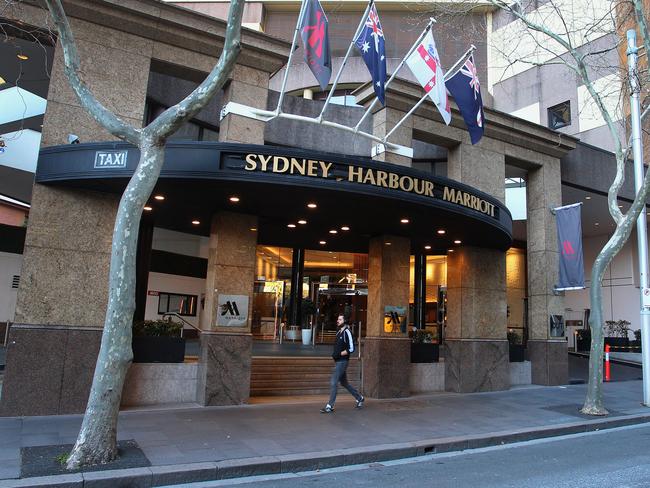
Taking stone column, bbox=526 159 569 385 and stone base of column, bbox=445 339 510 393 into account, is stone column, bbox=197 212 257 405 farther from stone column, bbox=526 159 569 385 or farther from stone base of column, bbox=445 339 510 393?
stone column, bbox=526 159 569 385

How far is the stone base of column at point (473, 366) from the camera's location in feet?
48.0

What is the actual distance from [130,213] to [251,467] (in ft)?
12.2

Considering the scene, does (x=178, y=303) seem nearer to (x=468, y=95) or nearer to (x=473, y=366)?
(x=473, y=366)

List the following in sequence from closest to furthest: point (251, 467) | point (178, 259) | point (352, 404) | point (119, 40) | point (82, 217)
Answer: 1. point (251, 467)
2. point (82, 217)
3. point (119, 40)
4. point (352, 404)
5. point (178, 259)

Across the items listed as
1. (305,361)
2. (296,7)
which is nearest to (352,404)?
(305,361)

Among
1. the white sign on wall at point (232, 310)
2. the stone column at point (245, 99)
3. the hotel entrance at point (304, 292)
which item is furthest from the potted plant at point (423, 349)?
the stone column at point (245, 99)

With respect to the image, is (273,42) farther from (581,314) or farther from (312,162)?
(581,314)

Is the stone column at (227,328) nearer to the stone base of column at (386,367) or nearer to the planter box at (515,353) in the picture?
the stone base of column at (386,367)

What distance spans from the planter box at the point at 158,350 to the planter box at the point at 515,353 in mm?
10029

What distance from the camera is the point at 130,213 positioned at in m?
6.99

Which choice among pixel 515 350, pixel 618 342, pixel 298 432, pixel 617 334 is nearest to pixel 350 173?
pixel 298 432

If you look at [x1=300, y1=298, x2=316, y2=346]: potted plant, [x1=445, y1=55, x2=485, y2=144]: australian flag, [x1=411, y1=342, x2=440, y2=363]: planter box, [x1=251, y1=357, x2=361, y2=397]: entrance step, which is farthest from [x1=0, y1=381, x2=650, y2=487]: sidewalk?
[x1=300, y1=298, x2=316, y2=346]: potted plant

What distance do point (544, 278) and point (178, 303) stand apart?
19046 mm

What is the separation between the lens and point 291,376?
1355 cm
